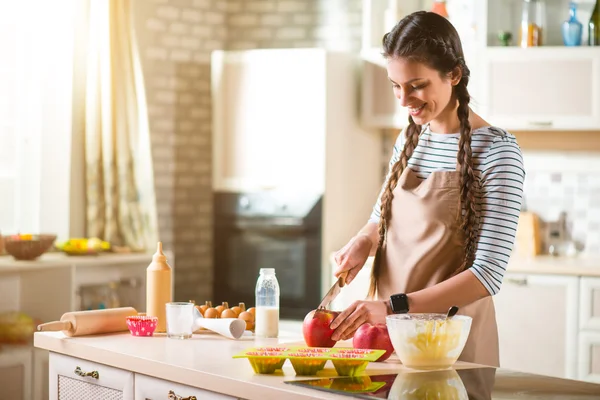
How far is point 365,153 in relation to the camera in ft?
17.9

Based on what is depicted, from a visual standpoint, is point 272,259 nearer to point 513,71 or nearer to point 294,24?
point 294,24

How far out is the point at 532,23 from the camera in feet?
16.4

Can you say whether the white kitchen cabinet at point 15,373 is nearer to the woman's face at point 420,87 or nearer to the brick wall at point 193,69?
the brick wall at point 193,69

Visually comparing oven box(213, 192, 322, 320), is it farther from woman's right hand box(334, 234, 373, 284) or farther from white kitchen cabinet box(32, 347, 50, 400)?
woman's right hand box(334, 234, 373, 284)

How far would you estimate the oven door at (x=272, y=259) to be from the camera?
5.14 meters

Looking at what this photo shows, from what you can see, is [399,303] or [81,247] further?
[81,247]

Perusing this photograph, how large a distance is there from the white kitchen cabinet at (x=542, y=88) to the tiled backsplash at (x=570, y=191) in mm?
363

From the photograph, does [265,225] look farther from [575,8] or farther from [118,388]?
[118,388]

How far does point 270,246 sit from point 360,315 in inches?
119

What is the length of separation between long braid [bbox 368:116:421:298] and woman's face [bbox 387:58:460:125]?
0.19 metres

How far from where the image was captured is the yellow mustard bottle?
8.87ft

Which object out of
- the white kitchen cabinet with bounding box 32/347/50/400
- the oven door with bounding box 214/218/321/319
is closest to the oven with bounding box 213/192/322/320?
the oven door with bounding box 214/218/321/319

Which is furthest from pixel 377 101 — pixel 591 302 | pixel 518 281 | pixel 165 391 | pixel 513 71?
pixel 165 391

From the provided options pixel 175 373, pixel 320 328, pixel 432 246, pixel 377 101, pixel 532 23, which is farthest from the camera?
pixel 377 101
